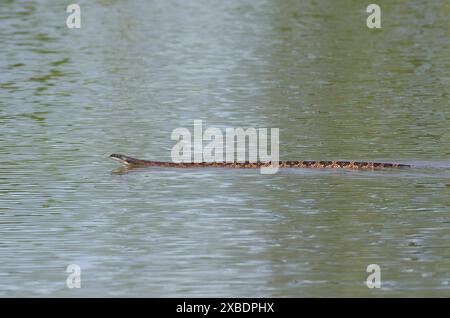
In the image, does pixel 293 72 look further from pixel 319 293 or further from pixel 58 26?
pixel 319 293

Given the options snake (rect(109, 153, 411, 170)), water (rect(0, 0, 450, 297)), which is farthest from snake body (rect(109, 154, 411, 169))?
water (rect(0, 0, 450, 297))

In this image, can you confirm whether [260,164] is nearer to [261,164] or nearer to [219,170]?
[261,164]

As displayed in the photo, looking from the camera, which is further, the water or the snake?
the snake

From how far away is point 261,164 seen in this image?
18.4 m

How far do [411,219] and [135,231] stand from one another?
10.4ft

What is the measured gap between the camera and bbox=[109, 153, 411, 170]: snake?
1798cm

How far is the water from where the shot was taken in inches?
509

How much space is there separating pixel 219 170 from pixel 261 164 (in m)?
0.61

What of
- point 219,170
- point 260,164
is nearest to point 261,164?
point 260,164

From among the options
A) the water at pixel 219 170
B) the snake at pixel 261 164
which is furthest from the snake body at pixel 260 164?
the water at pixel 219 170

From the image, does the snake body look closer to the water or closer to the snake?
the snake

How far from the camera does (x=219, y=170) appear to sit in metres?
18.3

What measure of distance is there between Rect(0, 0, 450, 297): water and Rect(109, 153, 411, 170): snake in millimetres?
206
